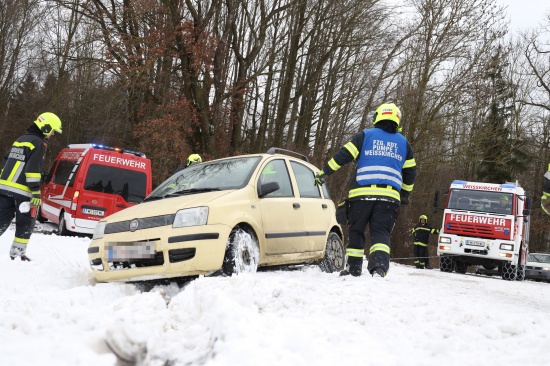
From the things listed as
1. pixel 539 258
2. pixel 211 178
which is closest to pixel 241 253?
pixel 211 178

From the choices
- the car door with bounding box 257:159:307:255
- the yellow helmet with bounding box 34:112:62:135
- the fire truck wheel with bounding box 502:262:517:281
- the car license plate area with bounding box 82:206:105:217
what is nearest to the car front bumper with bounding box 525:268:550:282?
the fire truck wheel with bounding box 502:262:517:281

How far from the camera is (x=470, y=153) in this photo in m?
22.1

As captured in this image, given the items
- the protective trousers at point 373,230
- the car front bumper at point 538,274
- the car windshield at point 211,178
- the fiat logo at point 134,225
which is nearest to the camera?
the fiat logo at point 134,225

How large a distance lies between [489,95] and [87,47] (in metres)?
14.5

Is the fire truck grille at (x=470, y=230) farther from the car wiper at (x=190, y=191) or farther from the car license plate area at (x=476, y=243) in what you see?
the car wiper at (x=190, y=191)

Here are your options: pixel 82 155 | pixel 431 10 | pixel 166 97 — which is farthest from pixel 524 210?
pixel 82 155

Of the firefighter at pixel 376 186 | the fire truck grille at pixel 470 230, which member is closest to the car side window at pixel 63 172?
the firefighter at pixel 376 186

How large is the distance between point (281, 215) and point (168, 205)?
1.48 metres

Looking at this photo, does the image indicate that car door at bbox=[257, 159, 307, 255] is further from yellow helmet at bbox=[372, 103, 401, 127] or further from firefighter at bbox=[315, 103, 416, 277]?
yellow helmet at bbox=[372, 103, 401, 127]

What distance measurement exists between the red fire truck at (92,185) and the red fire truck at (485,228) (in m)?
9.15

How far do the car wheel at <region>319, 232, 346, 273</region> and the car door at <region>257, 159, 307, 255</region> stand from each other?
765 millimetres

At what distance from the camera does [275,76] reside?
2230 centimetres

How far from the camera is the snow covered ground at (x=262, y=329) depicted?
301 centimetres

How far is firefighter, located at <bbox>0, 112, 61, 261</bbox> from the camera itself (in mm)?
6980
